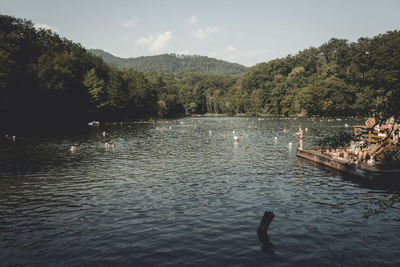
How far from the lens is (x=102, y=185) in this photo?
2608 cm

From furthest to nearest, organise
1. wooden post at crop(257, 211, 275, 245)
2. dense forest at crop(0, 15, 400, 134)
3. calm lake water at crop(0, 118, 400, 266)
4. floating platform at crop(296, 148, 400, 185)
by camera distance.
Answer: dense forest at crop(0, 15, 400, 134), floating platform at crop(296, 148, 400, 185), wooden post at crop(257, 211, 275, 245), calm lake water at crop(0, 118, 400, 266)

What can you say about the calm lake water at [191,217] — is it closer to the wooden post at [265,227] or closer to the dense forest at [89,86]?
the wooden post at [265,227]

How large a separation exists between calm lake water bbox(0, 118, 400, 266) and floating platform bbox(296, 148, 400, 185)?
122 centimetres

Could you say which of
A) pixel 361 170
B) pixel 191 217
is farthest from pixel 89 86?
pixel 191 217

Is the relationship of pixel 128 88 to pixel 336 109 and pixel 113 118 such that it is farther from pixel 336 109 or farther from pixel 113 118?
pixel 336 109

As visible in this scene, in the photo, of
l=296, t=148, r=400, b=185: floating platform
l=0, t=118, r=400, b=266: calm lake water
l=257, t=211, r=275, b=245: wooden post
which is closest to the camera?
l=0, t=118, r=400, b=266: calm lake water

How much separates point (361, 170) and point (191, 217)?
1822 centimetres

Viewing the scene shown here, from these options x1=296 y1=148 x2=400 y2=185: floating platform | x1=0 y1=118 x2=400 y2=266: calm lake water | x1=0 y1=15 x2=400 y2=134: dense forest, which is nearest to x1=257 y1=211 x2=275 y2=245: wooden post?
x1=0 y1=118 x2=400 y2=266: calm lake water

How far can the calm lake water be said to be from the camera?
1323 cm

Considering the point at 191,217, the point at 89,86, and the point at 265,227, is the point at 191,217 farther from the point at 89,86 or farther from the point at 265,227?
the point at 89,86

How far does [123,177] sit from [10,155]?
24425 mm

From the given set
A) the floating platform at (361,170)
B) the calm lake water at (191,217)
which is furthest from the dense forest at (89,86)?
the floating platform at (361,170)

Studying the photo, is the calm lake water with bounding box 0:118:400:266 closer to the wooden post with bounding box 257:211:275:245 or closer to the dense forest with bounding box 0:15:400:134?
the wooden post with bounding box 257:211:275:245

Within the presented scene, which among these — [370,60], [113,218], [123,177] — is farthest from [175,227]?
[370,60]
